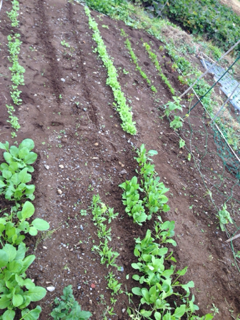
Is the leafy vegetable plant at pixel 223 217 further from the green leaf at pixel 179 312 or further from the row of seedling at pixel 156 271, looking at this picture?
the green leaf at pixel 179 312

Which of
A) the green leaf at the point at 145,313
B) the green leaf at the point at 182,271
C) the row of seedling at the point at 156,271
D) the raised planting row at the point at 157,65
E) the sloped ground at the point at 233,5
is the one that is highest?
the sloped ground at the point at 233,5

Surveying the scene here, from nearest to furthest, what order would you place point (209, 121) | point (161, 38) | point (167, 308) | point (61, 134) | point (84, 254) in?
point (167, 308) < point (84, 254) < point (61, 134) < point (209, 121) < point (161, 38)

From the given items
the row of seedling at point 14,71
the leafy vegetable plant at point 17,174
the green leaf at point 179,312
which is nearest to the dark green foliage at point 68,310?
the green leaf at point 179,312

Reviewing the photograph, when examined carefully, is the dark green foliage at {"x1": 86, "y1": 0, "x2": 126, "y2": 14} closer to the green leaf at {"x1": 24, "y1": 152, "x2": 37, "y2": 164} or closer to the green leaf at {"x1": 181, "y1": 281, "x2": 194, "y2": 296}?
the green leaf at {"x1": 24, "y1": 152, "x2": 37, "y2": 164}

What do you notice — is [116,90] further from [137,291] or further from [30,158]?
[137,291]

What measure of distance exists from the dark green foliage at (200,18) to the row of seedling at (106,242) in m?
Result: 8.99

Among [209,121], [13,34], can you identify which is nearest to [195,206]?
[209,121]

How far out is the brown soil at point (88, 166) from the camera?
8.84 feet

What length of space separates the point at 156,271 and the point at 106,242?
63cm

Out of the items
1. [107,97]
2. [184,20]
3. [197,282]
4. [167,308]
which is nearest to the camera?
[167,308]

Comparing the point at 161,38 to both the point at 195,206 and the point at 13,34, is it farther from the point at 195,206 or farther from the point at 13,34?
the point at 195,206

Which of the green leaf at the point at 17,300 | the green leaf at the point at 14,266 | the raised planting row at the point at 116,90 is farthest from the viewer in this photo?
the raised planting row at the point at 116,90

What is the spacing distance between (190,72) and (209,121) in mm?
2225

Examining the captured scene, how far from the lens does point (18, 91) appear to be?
3.95 m
